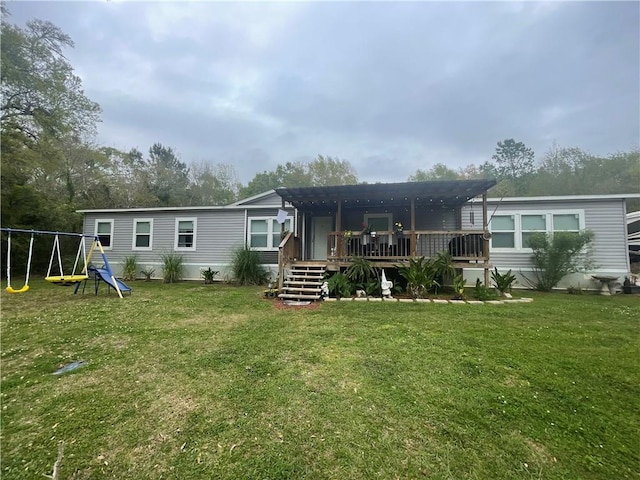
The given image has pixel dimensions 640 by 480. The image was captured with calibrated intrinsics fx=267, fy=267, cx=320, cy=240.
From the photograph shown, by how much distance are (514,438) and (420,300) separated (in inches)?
193

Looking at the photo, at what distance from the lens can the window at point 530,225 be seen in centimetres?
920

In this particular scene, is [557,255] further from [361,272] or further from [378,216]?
[361,272]

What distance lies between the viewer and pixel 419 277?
7.11 metres

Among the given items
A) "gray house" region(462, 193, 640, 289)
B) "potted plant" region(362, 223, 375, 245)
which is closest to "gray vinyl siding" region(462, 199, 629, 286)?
"gray house" region(462, 193, 640, 289)

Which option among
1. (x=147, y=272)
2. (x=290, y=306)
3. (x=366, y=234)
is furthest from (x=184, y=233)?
(x=366, y=234)

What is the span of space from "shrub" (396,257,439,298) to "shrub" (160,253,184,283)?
8.80 meters

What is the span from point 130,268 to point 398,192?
1129 cm

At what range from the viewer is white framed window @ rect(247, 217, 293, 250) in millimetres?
10930

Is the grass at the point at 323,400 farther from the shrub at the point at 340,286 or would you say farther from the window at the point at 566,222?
the window at the point at 566,222

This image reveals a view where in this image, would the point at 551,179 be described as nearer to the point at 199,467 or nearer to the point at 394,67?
the point at 394,67

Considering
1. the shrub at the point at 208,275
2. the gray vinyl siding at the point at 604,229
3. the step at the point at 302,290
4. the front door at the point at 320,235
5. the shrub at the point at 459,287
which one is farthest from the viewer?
the front door at the point at 320,235

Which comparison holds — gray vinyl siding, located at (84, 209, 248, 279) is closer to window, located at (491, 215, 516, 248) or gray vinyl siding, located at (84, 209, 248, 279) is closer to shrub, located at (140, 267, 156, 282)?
shrub, located at (140, 267, 156, 282)

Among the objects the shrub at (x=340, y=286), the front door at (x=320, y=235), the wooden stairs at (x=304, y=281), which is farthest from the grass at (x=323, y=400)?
the front door at (x=320, y=235)

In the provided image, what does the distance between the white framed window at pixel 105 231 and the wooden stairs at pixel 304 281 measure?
9.17 m
